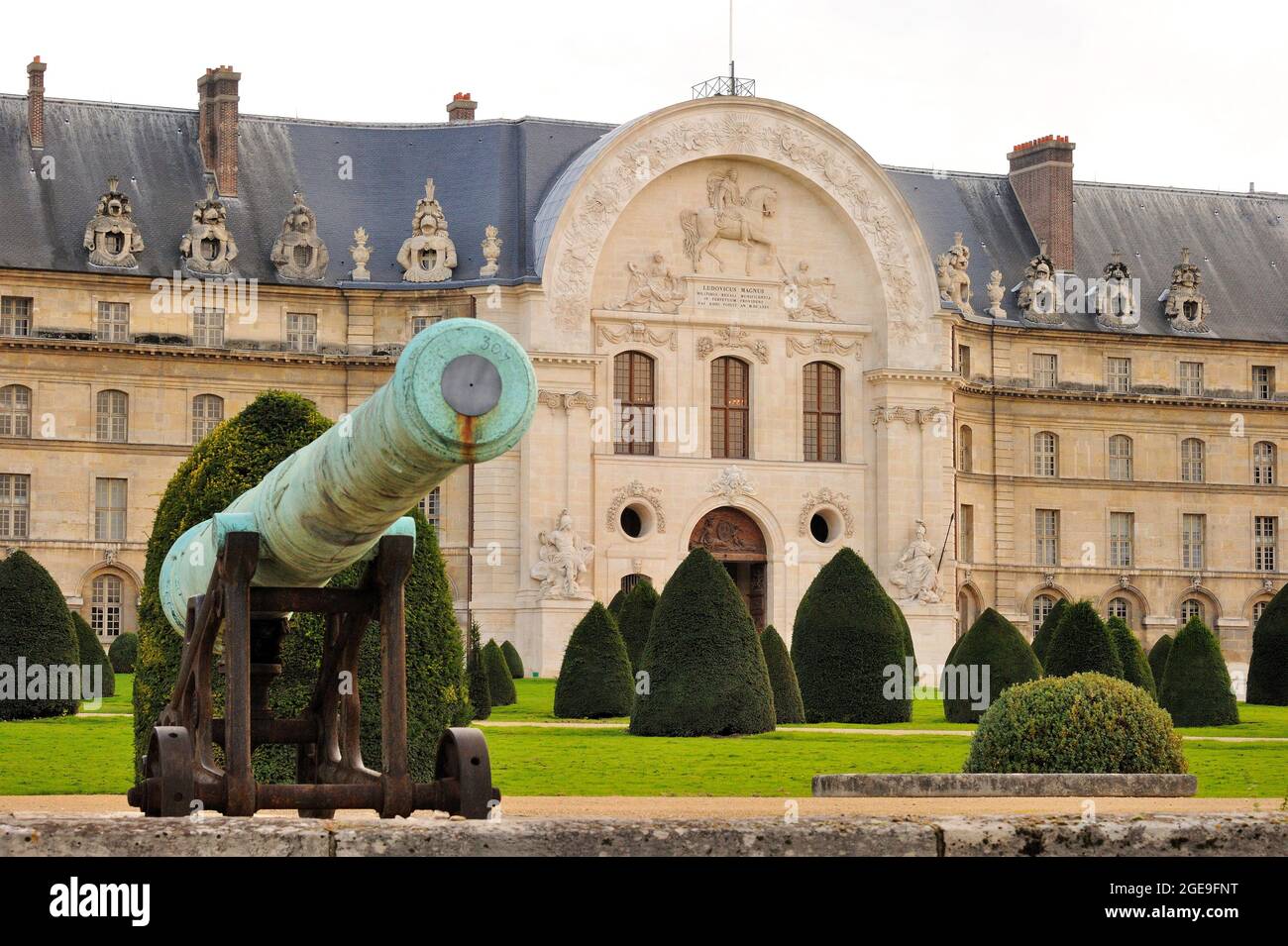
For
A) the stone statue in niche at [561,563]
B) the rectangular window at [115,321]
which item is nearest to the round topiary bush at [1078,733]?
the stone statue in niche at [561,563]

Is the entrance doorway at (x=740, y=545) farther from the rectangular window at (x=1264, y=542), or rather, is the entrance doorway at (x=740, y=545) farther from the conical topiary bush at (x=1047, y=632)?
the conical topiary bush at (x=1047, y=632)

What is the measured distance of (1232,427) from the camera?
61094 millimetres

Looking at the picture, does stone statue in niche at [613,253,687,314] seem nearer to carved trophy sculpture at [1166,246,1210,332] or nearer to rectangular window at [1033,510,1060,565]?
rectangular window at [1033,510,1060,565]

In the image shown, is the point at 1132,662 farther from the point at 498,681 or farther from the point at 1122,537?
the point at 1122,537

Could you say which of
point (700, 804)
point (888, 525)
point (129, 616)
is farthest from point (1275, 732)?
point (129, 616)

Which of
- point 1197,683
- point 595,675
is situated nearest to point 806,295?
point 595,675

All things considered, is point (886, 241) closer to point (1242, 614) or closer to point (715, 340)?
point (715, 340)

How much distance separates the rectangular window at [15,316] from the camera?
168ft

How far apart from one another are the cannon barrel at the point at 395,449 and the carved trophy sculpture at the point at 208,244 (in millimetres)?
42847

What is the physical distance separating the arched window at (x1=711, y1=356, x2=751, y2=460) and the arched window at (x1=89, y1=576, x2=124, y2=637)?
13981mm

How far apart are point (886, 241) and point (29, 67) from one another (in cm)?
2017

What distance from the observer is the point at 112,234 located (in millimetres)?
52125

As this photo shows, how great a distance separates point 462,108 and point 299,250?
24.2ft

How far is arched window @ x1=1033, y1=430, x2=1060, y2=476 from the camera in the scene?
59.6m
